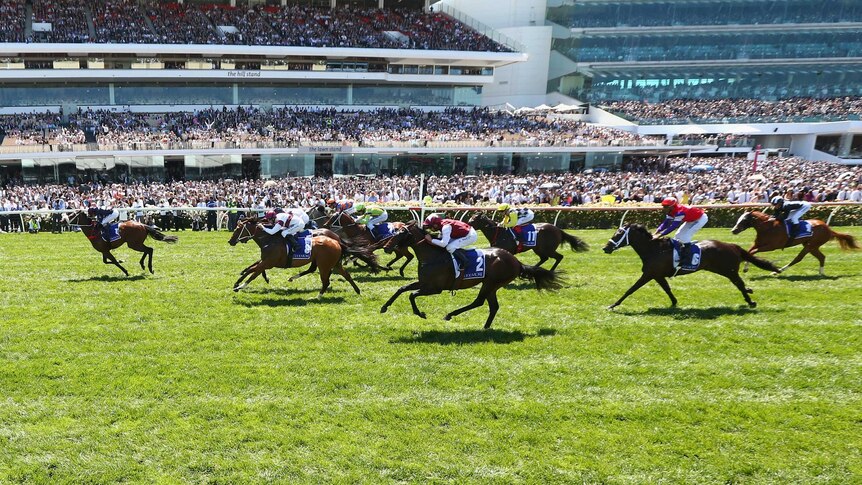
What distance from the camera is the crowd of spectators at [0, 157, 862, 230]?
23.3 metres

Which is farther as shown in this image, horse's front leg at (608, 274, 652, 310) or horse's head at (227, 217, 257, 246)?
horse's head at (227, 217, 257, 246)

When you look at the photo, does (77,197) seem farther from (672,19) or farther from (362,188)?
(672,19)

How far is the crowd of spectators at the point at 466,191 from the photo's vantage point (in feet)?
76.6

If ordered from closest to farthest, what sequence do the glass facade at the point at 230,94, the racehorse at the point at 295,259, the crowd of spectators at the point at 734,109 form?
the racehorse at the point at 295,259
the glass facade at the point at 230,94
the crowd of spectators at the point at 734,109

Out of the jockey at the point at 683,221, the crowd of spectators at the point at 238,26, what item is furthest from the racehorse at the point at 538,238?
the crowd of spectators at the point at 238,26

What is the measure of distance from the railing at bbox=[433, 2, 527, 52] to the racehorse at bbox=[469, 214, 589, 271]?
39009 mm

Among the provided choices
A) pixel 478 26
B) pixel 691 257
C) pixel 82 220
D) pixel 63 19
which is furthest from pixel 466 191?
pixel 63 19

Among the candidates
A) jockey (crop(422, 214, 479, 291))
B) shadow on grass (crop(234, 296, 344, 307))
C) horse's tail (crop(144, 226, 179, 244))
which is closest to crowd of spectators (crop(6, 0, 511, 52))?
horse's tail (crop(144, 226, 179, 244))

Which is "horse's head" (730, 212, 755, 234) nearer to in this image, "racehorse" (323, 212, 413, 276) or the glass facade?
"racehorse" (323, 212, 413, 276)

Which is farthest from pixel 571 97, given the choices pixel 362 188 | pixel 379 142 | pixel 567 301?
pixel 567 301

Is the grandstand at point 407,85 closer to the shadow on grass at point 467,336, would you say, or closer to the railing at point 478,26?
the railing at point 478,26

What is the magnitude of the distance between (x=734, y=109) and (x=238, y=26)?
39.9 metres

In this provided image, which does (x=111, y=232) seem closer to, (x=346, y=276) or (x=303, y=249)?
(x=303, y=249)

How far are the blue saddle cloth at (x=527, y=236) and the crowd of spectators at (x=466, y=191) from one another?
32.7ft
